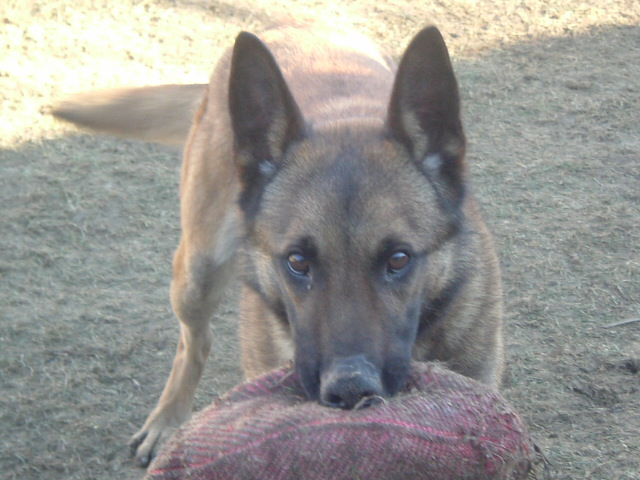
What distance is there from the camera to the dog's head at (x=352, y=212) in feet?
8.19

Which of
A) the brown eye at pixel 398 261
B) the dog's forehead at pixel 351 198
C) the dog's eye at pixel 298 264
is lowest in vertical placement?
the dog's eye at pixel 298 264

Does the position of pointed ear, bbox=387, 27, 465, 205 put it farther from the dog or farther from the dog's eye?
the dog's eye

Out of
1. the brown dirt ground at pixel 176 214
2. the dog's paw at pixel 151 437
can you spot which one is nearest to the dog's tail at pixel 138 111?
the brown dirt ground at pixel 176 214

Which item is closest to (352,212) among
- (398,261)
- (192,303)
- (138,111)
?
(398,261)

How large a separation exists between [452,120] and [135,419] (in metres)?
2.25

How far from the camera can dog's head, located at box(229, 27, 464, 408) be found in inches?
98.3

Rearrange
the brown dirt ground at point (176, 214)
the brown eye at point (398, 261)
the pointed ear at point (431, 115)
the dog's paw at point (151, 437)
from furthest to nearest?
the brown dirt ground at point (176, 214), the dog's paw at point (151, 437), the pointed ear at point (431, 115), the brown eye at point (398, 261)

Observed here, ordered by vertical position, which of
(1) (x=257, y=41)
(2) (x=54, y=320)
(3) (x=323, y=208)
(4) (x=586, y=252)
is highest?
(1) (x=257, y=41)

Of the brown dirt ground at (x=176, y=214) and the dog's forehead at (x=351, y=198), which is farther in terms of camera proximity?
the brown dirt ground at (x=176, y=214)

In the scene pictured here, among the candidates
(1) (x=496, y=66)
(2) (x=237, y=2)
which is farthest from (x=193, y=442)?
(2) (x=237, y=2)

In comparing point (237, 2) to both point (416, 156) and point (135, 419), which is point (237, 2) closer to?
point (135, 419)

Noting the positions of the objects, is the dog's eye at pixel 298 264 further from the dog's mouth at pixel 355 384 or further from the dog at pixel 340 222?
the dog's mouth at pixel 355 384

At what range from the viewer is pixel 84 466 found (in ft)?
12.5

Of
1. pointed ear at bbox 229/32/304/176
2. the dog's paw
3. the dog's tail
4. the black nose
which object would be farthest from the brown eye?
the dog's tail
